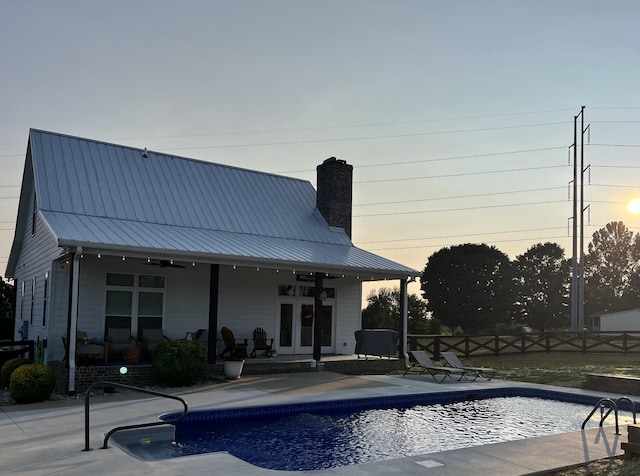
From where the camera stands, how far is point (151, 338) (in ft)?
49.2

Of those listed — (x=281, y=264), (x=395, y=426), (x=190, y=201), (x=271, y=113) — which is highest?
(x=271, y=113)

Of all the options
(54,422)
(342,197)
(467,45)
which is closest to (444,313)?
(342,197)

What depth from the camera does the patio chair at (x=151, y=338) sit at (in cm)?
1473

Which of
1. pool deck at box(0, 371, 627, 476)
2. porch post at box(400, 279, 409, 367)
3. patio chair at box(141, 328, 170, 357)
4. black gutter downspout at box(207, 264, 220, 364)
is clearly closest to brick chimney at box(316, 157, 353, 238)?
porch post at box(400, 279, 409, 367)

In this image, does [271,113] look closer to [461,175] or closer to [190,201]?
[190,201]

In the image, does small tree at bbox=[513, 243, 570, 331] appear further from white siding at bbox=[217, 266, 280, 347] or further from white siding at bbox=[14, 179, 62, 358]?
white siding at bbox=[14, 179, 62, 358]

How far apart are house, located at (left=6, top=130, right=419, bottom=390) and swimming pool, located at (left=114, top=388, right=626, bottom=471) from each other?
13.8ft

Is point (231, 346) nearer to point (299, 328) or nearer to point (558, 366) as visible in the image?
point (299, 328)

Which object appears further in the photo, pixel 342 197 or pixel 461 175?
pixel 461 175

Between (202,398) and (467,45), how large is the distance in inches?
366

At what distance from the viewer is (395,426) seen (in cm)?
1009

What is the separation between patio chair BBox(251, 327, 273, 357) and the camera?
17125mm

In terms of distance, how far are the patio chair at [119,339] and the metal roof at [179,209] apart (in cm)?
243

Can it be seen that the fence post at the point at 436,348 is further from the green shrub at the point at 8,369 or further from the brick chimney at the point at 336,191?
the green shrub at the point at 8,369
